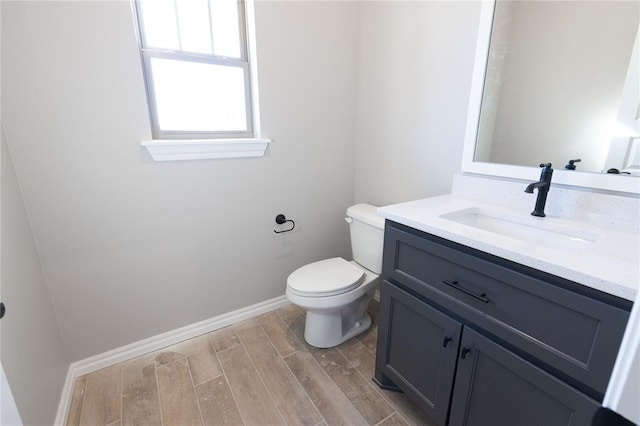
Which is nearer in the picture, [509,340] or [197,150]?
[509,340]

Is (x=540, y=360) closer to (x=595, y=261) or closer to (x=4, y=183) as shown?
(x=595, y=261)

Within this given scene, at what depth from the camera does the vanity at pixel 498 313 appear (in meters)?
0.74

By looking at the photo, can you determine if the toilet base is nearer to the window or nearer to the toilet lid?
the toilet lid

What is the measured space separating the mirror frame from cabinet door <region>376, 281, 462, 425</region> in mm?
712

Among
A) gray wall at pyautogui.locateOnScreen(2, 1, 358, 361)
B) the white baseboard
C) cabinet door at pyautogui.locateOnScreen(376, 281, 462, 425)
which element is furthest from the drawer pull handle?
the white baseboard

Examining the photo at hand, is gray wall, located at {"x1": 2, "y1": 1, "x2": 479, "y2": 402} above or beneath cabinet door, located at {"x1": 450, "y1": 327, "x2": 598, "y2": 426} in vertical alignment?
above

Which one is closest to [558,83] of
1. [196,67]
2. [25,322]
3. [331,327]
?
[331,327]

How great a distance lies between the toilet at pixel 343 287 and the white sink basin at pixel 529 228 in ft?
1.60

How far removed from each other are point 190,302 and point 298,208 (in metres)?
0.89

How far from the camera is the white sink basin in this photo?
105cm

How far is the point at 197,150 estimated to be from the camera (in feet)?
5.27

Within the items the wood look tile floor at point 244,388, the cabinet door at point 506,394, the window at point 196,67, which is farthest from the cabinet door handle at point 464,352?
the window at point 196,67

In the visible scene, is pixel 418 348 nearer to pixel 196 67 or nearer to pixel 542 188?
pixel 542 188

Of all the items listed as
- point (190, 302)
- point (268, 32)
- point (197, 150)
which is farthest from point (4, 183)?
point (268, 32)
